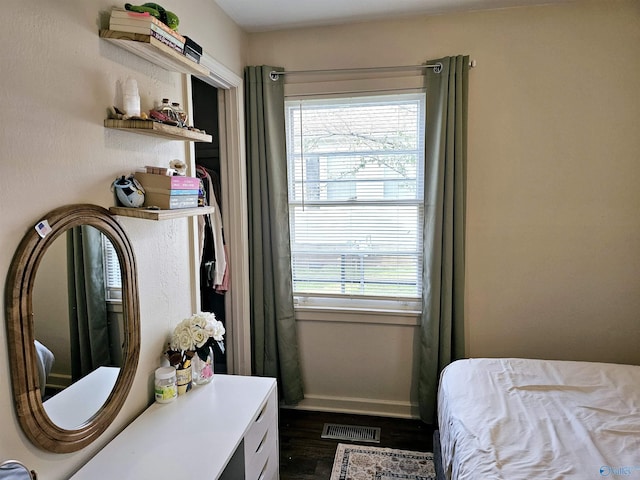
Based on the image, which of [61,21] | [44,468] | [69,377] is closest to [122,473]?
[44,468]

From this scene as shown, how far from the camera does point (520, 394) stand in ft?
6.07

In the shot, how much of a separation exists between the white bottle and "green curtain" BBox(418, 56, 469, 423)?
1.70m

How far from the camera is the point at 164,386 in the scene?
1.69 m

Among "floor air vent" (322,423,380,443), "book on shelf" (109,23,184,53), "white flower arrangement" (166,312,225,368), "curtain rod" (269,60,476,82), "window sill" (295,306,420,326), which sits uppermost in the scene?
"curtain rod" (269,60,476,82)

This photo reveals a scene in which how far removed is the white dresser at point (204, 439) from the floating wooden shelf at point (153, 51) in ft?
4.47

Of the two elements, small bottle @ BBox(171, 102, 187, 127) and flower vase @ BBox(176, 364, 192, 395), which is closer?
small bottle @ BBox(171, 102, 187, 127)

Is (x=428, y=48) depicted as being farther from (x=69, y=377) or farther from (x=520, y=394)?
(x=69, y=377)

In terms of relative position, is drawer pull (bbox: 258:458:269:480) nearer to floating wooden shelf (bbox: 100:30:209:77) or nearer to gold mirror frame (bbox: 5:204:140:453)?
gold mirror frame (bbox: 5:204:140:453)

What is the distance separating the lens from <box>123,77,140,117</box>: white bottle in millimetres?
1454

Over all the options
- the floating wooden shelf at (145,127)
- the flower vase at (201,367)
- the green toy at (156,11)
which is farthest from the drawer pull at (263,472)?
the green toy at (156,11)

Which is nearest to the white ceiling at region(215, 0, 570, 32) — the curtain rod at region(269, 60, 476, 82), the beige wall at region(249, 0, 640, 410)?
the beige wall at region(249, 0, 640, 410)

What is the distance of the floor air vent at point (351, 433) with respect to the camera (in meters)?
2.55

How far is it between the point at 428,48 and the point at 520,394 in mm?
2012

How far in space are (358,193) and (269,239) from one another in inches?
26.4
